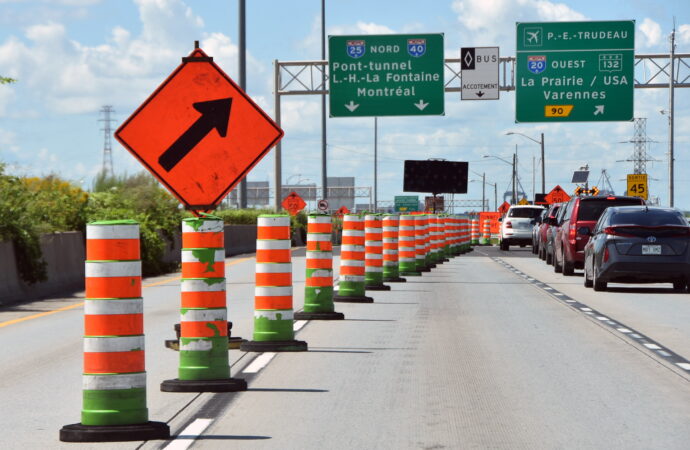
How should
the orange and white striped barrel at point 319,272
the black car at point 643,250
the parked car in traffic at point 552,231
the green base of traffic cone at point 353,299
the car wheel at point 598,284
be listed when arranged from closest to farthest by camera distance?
the orange and white striped barrel at point 319,272
the green base of traffic cone at point 353,299
the black car at point 643,250
the car wheel at point 598,284
the parked car in traffic at point 552,231

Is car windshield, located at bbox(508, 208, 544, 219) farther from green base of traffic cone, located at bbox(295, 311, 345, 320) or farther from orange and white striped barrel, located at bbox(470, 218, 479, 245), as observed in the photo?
green base of traffic cone, located at bbox(295, 311, 345, 320)

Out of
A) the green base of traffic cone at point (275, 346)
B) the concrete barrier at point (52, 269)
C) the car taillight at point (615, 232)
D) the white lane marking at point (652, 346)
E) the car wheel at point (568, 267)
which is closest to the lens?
the green base of traffic cone at point (275, 346)

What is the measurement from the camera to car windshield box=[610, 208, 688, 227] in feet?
73.3

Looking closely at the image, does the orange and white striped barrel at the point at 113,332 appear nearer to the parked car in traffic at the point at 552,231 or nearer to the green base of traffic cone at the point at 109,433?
the green base of traffic cone at the point at 109,433

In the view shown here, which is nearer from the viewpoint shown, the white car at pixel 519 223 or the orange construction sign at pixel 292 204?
the white car at pixel 519 223

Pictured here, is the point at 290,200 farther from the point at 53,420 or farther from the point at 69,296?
the point at 53,420

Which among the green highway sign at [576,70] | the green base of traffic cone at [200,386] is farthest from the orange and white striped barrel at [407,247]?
the green base of traffic cone at [200,386]

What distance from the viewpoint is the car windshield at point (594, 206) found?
2772 centimetres

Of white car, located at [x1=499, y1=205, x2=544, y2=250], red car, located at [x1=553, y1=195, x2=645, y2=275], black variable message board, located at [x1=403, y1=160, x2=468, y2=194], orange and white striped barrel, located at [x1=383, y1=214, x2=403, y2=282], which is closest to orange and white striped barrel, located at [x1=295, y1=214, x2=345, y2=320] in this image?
orange and white striped barrel, located at [x1=383, y1=214, x2=403, y2=282]

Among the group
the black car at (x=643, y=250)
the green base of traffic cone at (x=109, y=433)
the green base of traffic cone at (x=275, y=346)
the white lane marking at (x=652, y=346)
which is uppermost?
the black car at (x=643, y=250)

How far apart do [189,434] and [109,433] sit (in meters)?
0.53

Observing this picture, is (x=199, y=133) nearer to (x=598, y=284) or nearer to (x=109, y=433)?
(x=109, y=433)

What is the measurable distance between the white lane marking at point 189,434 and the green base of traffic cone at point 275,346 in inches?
161

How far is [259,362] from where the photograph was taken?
11539mm
